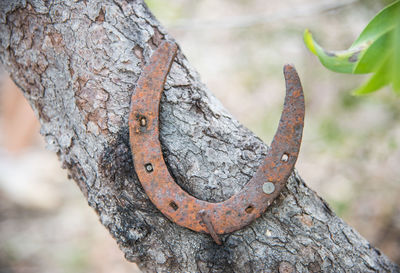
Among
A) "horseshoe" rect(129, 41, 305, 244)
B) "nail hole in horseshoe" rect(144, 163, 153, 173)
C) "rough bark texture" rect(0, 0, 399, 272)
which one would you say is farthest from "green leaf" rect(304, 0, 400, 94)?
"nail hole in horseshoe" rect(144, 163, 153, 173)

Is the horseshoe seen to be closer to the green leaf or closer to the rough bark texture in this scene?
the rough bark texture

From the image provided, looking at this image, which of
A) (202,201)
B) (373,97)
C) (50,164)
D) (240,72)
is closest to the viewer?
(202,201)

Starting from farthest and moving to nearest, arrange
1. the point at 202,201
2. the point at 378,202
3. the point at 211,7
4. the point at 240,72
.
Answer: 1. the point at 211,7
2. the point at 240,72
3. the point at 378,202
4. the point at 202,201

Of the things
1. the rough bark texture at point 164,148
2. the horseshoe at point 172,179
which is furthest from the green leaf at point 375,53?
the rough bark texture at point 164,148

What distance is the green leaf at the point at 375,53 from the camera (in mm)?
800

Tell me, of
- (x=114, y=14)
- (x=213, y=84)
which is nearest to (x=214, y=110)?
(x=114, y=14)

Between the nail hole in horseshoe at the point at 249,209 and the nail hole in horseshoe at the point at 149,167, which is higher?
the nail hole in horseshoe at the point at 149,167

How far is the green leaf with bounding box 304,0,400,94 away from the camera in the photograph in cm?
80

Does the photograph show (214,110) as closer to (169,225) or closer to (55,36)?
(169,225)

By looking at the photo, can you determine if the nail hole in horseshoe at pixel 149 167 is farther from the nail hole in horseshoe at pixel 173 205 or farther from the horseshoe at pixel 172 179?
the nail hole in horseshoe at pixel 173 205

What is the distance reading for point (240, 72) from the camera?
366cm

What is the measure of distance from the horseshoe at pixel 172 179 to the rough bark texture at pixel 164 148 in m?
0.03

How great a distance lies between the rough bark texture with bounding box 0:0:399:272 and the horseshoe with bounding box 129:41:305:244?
30 mm

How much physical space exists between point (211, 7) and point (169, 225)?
4.12 metres
